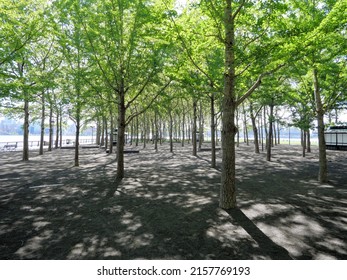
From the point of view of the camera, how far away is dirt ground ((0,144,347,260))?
195 inches

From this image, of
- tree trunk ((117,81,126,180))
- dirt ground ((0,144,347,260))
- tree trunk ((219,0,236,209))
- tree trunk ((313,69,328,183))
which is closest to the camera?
dirt ground ((0,144,347,260))

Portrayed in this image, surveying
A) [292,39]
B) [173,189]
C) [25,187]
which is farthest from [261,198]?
[25,187]

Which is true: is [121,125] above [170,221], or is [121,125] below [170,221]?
above

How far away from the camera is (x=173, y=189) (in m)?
11.0

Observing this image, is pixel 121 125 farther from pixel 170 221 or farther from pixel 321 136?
pixel 321 136

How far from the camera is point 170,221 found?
6.86 metres

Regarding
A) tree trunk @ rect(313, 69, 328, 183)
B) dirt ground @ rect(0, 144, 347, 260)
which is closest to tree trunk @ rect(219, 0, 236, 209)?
dirt ground @ rect(0, 144, 347, 260)

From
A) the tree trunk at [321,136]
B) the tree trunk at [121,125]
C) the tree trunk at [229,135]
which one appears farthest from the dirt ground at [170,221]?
the tree trunk at [121,125]

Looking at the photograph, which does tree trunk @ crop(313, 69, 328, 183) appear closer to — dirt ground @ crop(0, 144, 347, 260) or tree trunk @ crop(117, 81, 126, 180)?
dirt ground @ crop(0, 144, 347, 260)

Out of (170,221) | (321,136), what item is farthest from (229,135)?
(321,136)

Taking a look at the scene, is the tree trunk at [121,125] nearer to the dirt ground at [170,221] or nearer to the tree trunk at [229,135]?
the dirt ground at [170,221]

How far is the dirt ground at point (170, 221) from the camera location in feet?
16.2

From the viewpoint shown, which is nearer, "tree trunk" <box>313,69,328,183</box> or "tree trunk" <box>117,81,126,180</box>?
"tree trunk" <box>313,69,328,183</box>

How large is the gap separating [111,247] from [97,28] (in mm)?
11225
